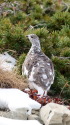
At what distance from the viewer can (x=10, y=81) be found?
6.72 m

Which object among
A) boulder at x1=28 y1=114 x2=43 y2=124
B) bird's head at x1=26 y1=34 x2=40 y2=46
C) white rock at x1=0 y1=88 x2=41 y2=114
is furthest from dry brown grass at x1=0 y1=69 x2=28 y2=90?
bird's head at x1=26 y1=34 x2=40 y2=46

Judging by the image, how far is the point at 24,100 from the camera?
5785 millimetres

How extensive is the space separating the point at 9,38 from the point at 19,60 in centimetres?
Answer: 87

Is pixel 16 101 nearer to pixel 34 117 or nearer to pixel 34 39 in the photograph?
pixel 34 117

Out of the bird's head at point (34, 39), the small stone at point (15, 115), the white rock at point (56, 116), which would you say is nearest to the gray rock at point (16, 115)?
the small stone at point (15, 115)

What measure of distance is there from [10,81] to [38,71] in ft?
1.75

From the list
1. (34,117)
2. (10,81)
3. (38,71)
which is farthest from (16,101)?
(38,71)

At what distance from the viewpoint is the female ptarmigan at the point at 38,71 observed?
22.5 feet

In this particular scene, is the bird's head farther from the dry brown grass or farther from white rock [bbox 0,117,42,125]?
white rock [bbox 0,117,42,125]

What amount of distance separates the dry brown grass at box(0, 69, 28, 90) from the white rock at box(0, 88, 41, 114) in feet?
1.10

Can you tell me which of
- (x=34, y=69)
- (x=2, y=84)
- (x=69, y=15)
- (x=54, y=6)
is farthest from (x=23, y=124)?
(x=54, y=6)

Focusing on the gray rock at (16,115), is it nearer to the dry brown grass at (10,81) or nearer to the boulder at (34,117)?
the boulder at (34,117)

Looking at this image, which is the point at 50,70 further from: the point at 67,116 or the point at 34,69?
the point at 67,116

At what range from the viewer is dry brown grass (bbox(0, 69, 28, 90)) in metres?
6.67
